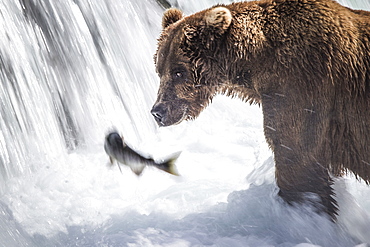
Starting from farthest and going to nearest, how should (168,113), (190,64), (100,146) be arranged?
(100,146) → (168,113) → (190,64)

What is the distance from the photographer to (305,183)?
2.93m

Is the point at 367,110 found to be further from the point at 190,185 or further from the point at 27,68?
the point at 27,68

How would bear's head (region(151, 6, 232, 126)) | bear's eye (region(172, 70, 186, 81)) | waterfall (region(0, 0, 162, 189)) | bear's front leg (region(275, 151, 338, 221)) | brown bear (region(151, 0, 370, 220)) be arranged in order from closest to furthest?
1. brown bear (region(151, 0, 370, 220))
2. bear's front leg (region(275, 151, 338, 221))
3. bear's head (region(151, 6, 232, 126))
4. bear's eye (region(172, 70, 186, 81))
5. waterfall (region(0, 0, 162, 189))

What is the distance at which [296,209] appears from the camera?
310cm

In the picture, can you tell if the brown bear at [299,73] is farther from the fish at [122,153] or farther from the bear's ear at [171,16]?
the fish at [122,153]

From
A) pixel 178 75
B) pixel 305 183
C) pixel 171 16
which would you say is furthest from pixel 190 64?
pixel 305 183

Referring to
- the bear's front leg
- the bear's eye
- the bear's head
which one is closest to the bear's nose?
the bear's head

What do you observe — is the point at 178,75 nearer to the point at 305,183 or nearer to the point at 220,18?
the point at 220,18

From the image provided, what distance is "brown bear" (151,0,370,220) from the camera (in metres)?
2.71

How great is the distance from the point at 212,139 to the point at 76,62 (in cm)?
202

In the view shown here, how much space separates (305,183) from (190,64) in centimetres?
111

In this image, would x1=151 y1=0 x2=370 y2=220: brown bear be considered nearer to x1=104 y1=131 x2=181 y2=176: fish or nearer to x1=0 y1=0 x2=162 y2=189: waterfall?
x1=104 y1=131 x2=181 y2=176: fish

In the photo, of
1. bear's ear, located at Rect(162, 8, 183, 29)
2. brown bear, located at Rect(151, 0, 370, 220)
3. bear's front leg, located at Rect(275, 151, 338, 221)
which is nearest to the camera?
brown bear, located at Rect(151, 0, 370, 220)

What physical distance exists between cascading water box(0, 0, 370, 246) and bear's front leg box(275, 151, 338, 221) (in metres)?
0.17
